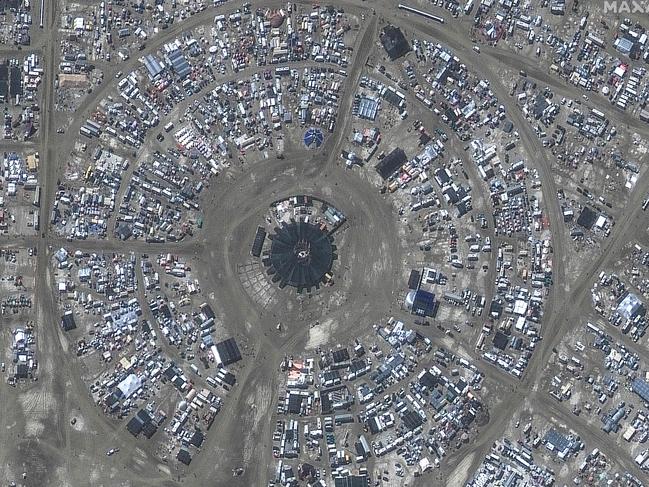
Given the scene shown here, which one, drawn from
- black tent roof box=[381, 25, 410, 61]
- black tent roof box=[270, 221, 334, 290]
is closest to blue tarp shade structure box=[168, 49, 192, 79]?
black tent roof box=[270, 221, 334, 290]

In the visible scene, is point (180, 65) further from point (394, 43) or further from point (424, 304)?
point (424, 304)

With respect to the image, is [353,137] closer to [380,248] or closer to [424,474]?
[380,248]

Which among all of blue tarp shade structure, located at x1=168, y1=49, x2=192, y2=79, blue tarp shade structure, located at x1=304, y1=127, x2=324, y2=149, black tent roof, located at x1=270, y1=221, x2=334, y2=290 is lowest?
black tent roof, located at x1=270, y1=221, x2=334, y2=290

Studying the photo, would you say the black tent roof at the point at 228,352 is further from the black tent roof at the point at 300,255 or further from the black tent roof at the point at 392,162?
the black tent roof at the point at 392,162

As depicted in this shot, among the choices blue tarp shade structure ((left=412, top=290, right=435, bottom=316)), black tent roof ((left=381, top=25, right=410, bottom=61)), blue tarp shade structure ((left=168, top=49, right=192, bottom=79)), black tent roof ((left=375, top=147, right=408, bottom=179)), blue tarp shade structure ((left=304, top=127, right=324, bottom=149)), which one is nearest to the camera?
blue tarp shade structure ((left=412, top=290, right=435, bottom=316))

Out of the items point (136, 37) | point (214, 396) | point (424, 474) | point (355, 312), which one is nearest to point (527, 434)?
point (424, 474)

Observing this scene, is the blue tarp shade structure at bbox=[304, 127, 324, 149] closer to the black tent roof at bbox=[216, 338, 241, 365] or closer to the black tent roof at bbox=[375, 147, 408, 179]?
the black tent roof at bbox=[375, 147, 408, 179]

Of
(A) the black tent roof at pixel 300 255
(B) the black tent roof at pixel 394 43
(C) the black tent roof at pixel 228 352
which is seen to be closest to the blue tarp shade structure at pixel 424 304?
(A) the black tent roof at pixel 300 255
